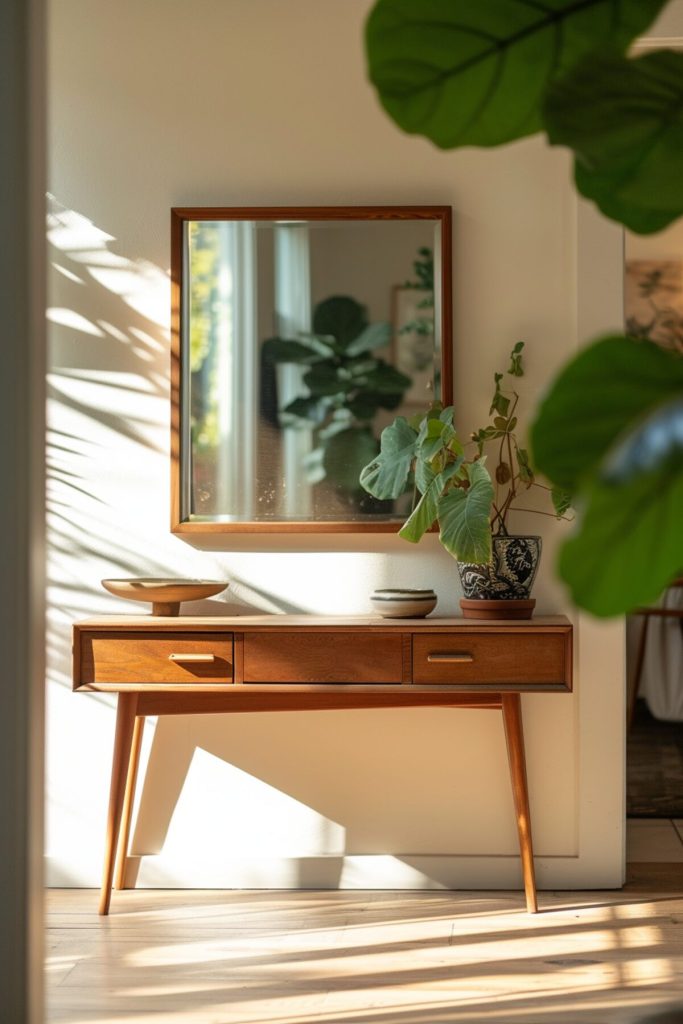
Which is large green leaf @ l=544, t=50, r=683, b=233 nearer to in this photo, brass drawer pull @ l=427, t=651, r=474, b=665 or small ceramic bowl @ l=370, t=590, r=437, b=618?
brass drawer pull @ l=427, t=651, r=474, b=665

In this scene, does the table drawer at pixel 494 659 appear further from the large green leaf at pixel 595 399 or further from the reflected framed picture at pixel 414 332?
the large green leaf at pixel 595 399

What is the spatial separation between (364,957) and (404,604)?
912 mm

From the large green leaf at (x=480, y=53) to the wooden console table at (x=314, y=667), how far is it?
256 cm

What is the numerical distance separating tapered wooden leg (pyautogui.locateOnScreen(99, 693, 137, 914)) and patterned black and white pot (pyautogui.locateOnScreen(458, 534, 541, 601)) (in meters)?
1.00

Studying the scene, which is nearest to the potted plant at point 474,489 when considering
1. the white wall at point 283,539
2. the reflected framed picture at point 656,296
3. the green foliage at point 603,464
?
the white wall at point 283,539

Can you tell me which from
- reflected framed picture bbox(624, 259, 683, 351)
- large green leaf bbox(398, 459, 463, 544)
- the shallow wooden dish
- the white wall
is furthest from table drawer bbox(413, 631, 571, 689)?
reflected framed picture bbox(624, 259, 683, 351)

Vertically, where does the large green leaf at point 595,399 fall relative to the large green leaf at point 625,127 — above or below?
below

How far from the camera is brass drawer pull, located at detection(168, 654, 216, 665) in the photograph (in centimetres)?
314

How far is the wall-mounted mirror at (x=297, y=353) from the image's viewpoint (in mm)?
3477

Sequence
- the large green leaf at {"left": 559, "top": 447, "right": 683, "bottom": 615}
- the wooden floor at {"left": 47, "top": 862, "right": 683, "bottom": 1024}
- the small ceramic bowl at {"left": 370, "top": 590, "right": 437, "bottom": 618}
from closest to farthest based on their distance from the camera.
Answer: the large green leaf at {"left": 559, "top": 447, "right": 683, "bottom": 615} → the wooden floor at {"left": 47, "top": 862, "right": 683, "bottom": 1024} → the small ceramic bowl at {"left": 370, "top": 590, "right": 437, "bottom": 618}

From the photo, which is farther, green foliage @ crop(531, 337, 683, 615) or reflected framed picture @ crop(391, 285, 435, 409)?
reflected framed picture @ crop(391, 285, 435, 409)

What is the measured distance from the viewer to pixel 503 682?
310cm

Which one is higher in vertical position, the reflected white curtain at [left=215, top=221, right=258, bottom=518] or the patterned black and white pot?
the reflected white curtain at [left=215, top=221, right=258, bottom=518]

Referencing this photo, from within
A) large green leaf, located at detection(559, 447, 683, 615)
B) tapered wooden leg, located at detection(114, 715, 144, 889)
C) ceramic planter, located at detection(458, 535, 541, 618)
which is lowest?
tapered wooden leg, located at detection(114, 715, 144, 889)
